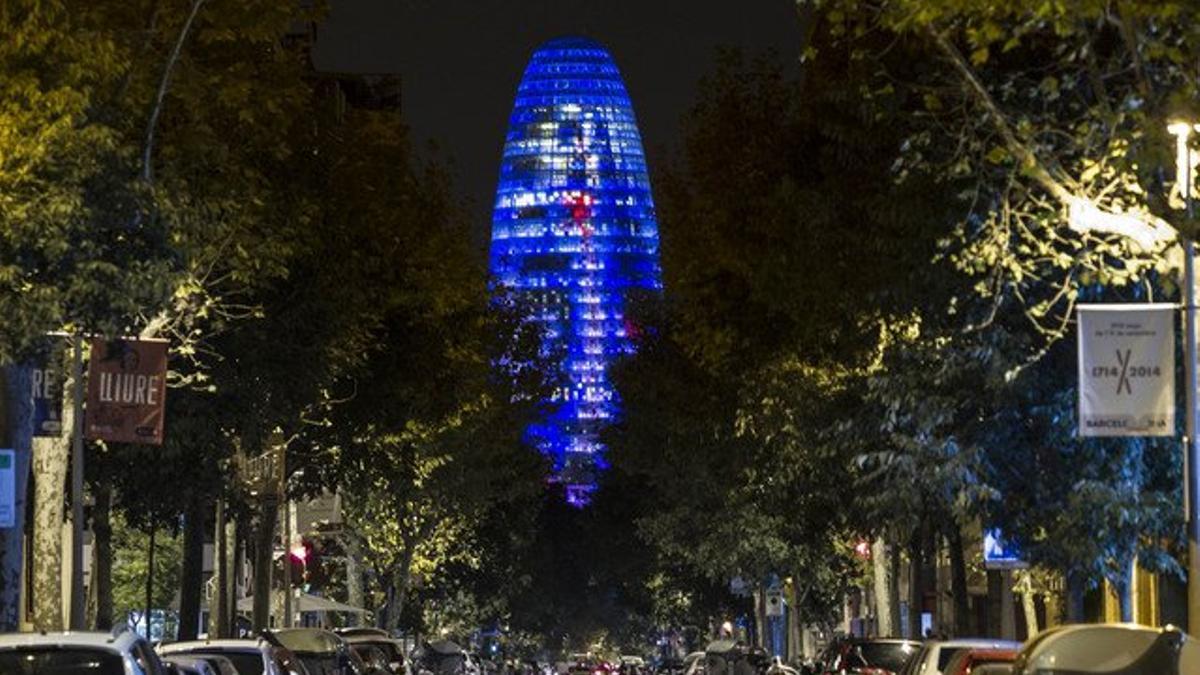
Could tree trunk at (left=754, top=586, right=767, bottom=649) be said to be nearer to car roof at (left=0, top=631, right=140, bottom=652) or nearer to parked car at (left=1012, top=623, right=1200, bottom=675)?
parked car at (left=1012, top=623, right=1200, bottom=675)

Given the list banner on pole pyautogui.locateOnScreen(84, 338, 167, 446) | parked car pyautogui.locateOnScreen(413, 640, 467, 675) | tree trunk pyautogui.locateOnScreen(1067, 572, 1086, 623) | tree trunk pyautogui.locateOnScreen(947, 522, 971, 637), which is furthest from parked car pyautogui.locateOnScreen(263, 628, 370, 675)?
Answer: parked car pyautogui.locateOnScreen(413, 640, 467, 675)

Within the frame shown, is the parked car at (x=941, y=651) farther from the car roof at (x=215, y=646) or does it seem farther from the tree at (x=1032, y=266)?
the car roof at (x=215, y=646)

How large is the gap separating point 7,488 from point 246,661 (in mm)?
3677

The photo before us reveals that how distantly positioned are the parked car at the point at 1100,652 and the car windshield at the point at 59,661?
721 cm

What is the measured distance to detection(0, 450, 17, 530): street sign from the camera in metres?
29.8

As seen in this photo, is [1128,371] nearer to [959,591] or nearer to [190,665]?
[190,665]

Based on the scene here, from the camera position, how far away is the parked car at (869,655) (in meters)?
38.2

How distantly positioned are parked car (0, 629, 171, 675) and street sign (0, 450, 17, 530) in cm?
1140

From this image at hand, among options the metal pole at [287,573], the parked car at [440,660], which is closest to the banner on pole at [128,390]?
the parked car at [440,660]

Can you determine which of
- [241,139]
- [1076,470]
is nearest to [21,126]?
[241,139]

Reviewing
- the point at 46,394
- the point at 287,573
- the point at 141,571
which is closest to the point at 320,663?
the point at 46,394

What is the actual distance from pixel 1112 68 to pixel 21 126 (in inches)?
454

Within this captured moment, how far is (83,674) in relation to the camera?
1833 cm

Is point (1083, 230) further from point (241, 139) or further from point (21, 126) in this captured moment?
point (241, 139)
